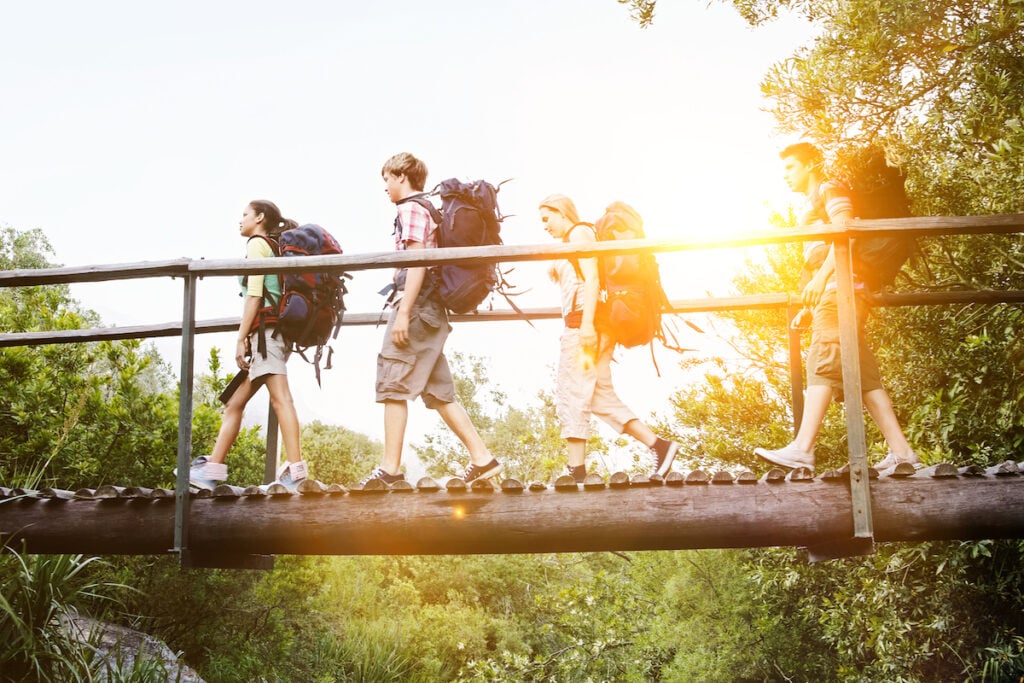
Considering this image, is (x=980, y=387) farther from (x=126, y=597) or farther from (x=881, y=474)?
(x=126, y=597)

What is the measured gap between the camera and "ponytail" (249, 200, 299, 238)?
527 cm

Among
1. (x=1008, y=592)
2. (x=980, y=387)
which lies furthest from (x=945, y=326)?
(x=1008, y=592)

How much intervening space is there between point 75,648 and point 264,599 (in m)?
9.09

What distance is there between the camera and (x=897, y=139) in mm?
7910

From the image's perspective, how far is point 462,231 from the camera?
4.91m

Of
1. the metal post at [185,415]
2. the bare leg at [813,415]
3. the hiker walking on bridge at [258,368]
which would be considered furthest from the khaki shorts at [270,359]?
the bare leg at [813,415]

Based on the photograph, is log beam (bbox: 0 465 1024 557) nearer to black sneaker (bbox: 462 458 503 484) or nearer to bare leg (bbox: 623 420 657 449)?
black sneaker (bbox: 462 458 503 484)

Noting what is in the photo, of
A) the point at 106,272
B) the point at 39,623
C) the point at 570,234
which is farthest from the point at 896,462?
the point at 39,623

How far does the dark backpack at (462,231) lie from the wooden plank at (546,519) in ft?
3.18

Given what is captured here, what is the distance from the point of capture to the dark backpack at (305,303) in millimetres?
5023

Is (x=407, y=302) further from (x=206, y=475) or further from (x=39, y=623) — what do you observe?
(x=39, y=623)

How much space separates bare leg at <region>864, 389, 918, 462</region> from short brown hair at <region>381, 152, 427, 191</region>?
91.8 inches

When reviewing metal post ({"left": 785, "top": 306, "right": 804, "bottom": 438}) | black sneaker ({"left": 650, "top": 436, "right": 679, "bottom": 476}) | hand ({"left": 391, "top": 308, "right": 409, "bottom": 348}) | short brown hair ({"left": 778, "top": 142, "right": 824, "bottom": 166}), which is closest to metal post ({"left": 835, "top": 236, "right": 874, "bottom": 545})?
short brown hair ({"left": 778, "top": 142, "right": 824, "bottom": 166})

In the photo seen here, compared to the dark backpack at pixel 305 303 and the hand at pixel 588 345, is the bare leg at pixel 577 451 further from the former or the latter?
the dark backpack at pixel 305 303
